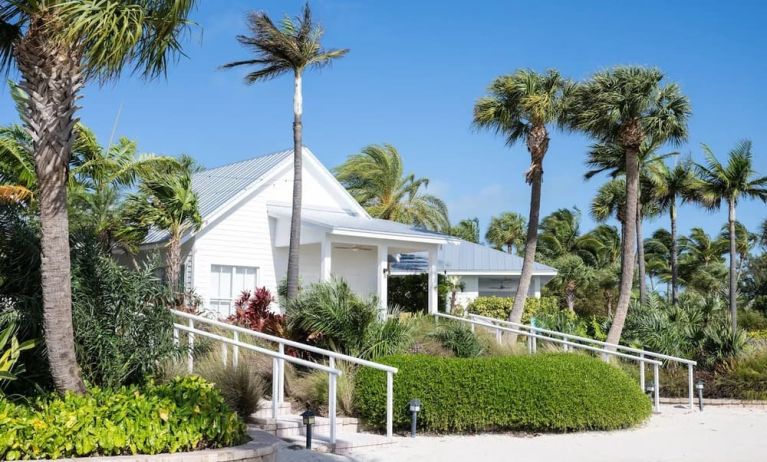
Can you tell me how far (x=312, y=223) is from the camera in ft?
68.8

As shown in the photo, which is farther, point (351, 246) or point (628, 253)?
point (351, 246)

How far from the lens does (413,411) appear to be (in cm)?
1146

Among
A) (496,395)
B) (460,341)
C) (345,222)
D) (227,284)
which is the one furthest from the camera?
(345,222)

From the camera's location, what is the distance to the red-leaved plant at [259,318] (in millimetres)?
15203

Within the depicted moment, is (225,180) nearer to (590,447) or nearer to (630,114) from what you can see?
(630,114)

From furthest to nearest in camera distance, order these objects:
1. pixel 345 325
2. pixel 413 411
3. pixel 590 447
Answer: pixel 345 325 < pixel 413 411 < pixel 590 447

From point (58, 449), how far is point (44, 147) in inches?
122

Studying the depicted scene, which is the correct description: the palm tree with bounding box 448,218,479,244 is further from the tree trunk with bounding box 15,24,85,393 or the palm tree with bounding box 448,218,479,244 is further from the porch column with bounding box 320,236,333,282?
the tree trunk with bounding box 15,24,85,393

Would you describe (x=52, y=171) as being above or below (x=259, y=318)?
above

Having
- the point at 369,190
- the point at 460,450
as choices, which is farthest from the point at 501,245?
the point at 460,450

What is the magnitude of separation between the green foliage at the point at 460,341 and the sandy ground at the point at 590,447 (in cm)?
411

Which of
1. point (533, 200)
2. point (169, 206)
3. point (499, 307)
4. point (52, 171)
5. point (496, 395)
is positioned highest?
point (533, 200)

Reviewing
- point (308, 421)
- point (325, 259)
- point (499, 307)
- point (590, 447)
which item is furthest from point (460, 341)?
point (499, 307)

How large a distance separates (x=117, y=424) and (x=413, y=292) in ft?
60.2
